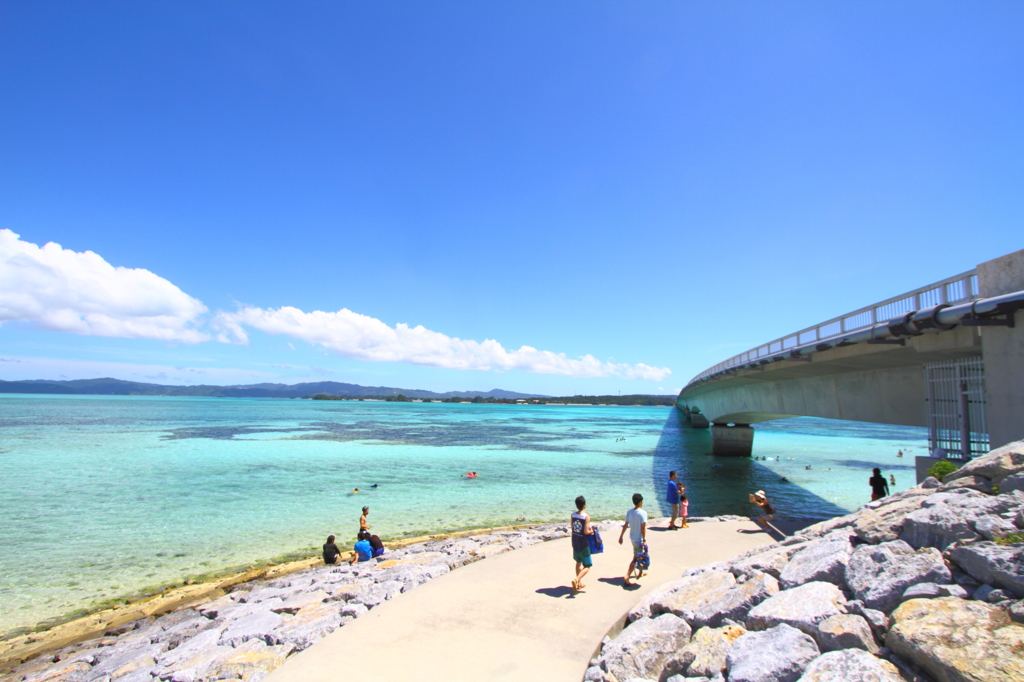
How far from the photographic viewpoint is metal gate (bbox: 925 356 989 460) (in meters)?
11.3

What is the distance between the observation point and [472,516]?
20.5 meters

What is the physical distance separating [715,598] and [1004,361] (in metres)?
8.87

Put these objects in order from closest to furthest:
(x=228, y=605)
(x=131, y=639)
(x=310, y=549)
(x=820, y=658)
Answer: (x=820, y=658)
(x=131, y=639)
(x=228, y=605)
(x=310, y=549)

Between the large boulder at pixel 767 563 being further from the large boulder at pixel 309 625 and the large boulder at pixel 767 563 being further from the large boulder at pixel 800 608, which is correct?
the large boulder at pixel 309 625

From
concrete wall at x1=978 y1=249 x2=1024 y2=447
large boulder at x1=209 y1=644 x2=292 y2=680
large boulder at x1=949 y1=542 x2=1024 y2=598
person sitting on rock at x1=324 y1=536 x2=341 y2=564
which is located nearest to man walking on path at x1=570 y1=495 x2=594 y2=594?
large boulder at x1=209 y1=644 x2=292 y2=680

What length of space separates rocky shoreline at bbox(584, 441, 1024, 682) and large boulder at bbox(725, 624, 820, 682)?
1 centimetres

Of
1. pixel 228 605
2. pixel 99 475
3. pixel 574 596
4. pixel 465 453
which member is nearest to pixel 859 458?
pixel 465 453

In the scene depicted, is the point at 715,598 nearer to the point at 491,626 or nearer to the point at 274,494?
the point at 491,626

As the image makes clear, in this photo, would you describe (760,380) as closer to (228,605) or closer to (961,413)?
(961,413)

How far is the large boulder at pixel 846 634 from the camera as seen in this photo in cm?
450

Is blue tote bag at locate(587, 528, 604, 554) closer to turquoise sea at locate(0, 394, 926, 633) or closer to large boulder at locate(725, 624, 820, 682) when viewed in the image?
large boulder at locate(725, 624, 820, 682)

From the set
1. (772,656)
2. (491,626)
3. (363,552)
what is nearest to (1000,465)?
(772,656)

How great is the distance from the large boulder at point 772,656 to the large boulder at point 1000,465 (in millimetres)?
3907

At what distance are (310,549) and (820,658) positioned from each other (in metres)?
15.2
